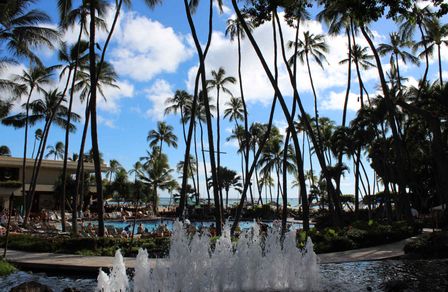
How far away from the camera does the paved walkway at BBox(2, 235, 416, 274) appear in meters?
13.4

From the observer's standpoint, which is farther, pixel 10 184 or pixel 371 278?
pixel 10 184

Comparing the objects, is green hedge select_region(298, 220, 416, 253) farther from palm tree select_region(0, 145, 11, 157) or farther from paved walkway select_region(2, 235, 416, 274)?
palm tree select_region(0, 145, 11, 157)

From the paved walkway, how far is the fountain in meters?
2.97

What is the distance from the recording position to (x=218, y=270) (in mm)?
10609

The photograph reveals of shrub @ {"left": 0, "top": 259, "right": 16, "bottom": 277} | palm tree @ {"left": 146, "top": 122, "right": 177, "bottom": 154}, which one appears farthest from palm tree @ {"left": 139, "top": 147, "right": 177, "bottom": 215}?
shrub @ {"left": 0, "top": 259, "right": 16, "bottom": 277}

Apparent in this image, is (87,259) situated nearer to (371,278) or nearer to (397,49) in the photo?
(371,278)

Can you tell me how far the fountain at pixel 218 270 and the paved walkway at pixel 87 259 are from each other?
9.73ft

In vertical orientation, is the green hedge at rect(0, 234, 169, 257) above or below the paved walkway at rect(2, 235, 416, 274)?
above

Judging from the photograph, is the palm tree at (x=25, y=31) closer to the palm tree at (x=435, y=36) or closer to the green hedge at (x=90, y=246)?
the green hedge at (x=90, y=246)

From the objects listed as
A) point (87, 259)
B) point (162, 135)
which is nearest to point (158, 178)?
point (162, 135)

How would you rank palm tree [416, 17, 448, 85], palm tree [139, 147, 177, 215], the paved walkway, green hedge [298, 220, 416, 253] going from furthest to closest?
1. palm tree [139, 147, 177, 215]
2. palm tree [416, 17, 448, 85]
3. green hedge [298, 220, 416, 253]
4. the paved walkway

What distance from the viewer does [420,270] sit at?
12531 mm

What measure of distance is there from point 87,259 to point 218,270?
→ 20.2 feet

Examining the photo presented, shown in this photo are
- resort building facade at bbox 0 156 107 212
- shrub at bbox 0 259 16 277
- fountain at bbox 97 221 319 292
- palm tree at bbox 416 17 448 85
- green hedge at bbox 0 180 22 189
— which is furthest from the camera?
resort building facade at bbox 0 156 107 212
